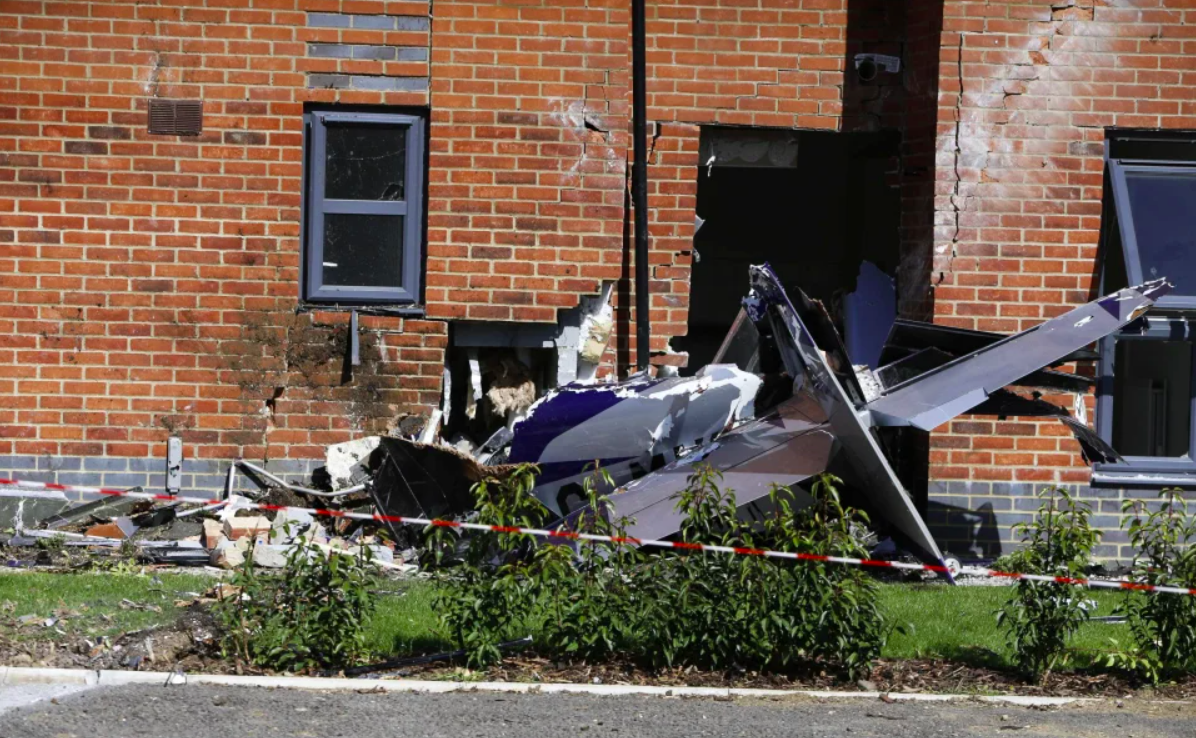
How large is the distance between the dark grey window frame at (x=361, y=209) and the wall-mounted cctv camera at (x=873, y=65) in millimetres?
2864

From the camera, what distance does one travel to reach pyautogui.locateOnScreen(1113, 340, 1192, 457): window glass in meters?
9.75

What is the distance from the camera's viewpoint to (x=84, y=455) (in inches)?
363

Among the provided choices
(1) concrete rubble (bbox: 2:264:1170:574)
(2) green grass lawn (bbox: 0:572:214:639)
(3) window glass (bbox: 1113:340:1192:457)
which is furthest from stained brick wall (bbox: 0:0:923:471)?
(3) window glass (bbox: 1113:340:1192:457)

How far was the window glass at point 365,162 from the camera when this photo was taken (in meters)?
9.38

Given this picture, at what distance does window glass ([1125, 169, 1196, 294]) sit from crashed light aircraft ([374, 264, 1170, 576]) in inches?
35.2

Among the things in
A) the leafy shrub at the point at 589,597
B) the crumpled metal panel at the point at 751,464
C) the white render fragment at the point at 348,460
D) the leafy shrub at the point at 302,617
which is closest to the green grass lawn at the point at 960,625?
the crumpled metal panel at the point at 751,464

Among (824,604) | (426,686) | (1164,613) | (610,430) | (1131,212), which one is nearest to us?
(426,686)

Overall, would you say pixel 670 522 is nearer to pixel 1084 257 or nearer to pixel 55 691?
pixel 55 691

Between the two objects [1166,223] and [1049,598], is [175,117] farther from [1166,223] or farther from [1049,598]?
[1166,223]

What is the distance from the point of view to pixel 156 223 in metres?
9.20

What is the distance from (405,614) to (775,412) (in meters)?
2.58

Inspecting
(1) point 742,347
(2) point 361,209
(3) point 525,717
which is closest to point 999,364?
(1) point 742,347

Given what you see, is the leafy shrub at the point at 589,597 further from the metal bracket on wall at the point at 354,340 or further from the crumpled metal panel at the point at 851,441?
the metal bracket on wall at the point at 354,340

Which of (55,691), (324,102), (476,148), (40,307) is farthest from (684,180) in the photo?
(55,691)
